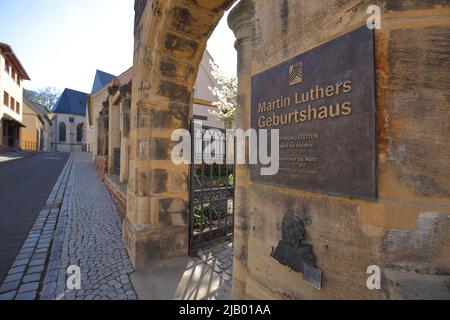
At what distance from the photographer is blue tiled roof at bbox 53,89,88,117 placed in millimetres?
42656

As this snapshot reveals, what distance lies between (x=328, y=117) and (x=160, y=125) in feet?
9.16

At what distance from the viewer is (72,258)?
360 centimetres

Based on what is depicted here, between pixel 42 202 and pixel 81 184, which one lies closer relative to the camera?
pixel 42 202

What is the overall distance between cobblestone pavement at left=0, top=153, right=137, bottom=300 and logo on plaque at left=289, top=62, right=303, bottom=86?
8.95 feet

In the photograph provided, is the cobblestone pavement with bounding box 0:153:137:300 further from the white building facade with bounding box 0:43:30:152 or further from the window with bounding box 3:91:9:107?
the window with bounding box 3:91:9:107

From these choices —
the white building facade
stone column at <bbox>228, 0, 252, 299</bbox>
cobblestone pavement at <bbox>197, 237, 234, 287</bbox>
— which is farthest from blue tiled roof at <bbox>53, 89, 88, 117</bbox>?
stone column at <bbox>228, 0, 252, 299</bbox>

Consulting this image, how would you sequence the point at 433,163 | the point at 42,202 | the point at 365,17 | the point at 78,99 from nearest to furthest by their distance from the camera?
the point at 433,163, the point at 365,17, the point at 42,202, the point at 78,99

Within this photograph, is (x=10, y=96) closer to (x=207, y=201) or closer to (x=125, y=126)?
(x=125, y=126)

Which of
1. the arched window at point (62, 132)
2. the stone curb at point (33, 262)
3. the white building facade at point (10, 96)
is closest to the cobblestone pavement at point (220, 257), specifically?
the stone curb at point (33, 262)

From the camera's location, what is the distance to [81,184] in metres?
9.87

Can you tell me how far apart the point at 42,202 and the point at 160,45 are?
6.48m
